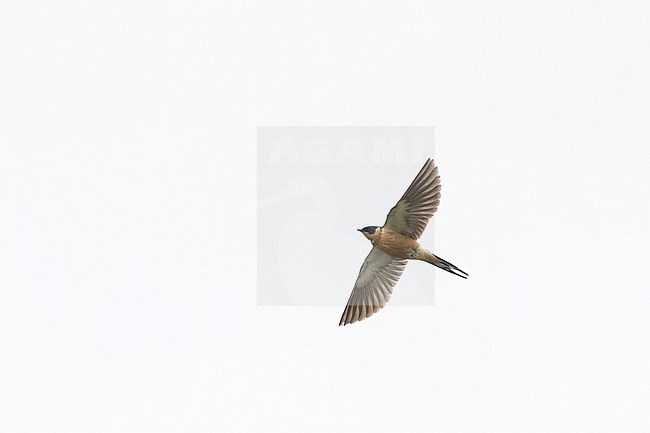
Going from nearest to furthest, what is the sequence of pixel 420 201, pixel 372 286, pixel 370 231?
pixel 420 201 < pixel 370 231 < pixel 372 286

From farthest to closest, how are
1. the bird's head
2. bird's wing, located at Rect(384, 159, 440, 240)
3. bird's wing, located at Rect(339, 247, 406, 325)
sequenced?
bird's wing, located at Rect(339, 247, 406, 325), the bird's head, bird's wing, located at Rect(384, 159, 440, 240)

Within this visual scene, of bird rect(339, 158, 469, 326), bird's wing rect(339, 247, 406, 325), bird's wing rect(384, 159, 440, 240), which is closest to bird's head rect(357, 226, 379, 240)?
bird rect(339, 158, 469, 326)

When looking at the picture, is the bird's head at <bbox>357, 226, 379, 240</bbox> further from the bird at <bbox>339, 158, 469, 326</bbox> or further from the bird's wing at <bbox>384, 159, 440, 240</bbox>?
the bird's wing at <bbox>384, 159, 440, 240</bbox>

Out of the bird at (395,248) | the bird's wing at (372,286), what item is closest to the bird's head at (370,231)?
the bird at (395,248)

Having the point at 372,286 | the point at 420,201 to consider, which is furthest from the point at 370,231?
the point at 372,286

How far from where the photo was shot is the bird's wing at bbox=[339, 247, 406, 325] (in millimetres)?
21391

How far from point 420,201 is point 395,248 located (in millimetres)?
1254

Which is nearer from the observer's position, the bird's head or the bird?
the bird

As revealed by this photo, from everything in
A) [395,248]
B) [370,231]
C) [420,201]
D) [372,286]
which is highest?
[420,201]

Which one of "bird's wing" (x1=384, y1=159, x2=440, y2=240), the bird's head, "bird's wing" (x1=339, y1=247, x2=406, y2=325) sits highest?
"bird's wing" (x1=384, y1=159, x2=440, y2=240)

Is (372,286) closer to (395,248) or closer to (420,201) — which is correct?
(395,248)

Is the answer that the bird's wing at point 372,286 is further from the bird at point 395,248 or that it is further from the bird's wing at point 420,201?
the bird's wing at point 420,201

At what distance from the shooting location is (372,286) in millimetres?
21672

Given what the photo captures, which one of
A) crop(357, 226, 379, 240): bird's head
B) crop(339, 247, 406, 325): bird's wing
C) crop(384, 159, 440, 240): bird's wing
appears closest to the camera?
crop(384, 159, 440, 240): bird's wing
